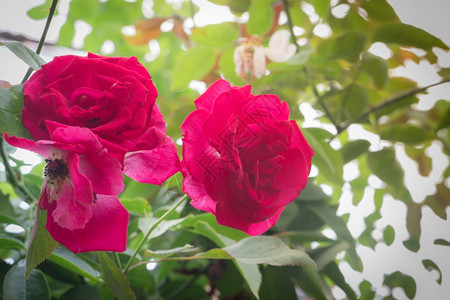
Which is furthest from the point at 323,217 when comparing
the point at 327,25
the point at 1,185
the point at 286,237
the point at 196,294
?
the point at 1,185

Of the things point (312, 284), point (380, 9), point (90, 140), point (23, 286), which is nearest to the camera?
point (90, 140)

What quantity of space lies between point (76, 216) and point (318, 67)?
0.44 metres

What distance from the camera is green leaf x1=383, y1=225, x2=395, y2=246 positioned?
22.1 inches

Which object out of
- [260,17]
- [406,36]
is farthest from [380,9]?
[260,17]

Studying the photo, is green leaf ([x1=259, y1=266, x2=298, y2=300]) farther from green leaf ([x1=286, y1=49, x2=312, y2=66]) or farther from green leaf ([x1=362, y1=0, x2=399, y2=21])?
green leaf ([x1=362, y1=0, x2=399, y2=21])

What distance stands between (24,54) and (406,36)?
1.45 feet

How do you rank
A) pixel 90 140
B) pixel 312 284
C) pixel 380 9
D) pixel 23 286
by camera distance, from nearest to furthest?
pixel 90 140 < pixel 23 286 < pixel 312 284 < pixel 380 9

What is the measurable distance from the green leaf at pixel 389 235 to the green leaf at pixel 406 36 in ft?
0.82

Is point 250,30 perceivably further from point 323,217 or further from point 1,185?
point 1,185

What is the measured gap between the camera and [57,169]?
0.68ft

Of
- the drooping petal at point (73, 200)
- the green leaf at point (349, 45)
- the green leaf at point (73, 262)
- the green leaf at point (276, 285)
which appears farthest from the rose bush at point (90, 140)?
the green leaf at point (349, 45)

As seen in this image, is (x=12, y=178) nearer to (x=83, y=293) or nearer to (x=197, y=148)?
(x=83, y=293)

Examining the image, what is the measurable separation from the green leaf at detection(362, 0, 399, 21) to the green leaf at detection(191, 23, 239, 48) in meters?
0.18

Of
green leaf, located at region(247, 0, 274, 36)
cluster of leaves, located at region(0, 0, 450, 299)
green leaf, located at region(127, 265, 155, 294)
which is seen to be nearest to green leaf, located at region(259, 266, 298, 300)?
cluster of leaves, located at region(0, 0, 450, 299)
